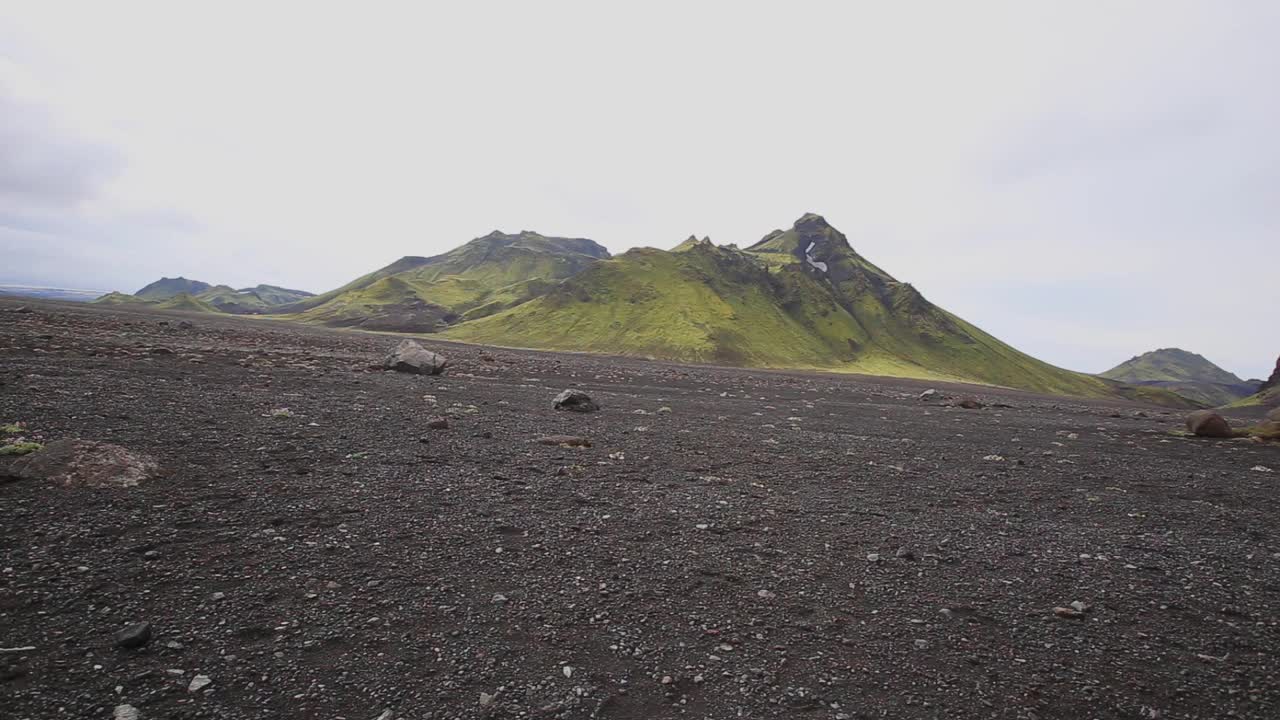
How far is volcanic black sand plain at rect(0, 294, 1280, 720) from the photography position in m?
5.67

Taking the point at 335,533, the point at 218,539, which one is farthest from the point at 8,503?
the point at 335,533

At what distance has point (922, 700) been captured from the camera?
5926 millimetres

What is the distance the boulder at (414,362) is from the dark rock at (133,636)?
28495 millimetres

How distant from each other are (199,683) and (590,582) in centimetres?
471

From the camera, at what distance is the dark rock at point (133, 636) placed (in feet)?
18.2

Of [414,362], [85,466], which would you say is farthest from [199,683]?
[414,362]

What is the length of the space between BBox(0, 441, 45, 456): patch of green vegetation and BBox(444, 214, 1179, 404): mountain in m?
94.3

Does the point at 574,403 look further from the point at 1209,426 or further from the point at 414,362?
the point at 1209,426

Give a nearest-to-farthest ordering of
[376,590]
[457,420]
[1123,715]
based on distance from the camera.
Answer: [1123,715] < [376,590] < [457,420]

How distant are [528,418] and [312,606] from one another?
47.9ft

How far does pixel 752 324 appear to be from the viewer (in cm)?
13162

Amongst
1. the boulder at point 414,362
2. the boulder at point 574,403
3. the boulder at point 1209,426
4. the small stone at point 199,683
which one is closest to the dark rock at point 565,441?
the boulder at point 574,403

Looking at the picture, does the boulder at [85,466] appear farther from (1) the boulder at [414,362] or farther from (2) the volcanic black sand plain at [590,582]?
(1) the boulder at [414,362]

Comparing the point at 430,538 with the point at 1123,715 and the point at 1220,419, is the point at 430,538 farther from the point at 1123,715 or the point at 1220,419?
the point at 1220,419
